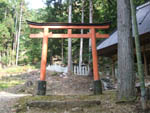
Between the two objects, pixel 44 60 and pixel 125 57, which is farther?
pixel 44 60

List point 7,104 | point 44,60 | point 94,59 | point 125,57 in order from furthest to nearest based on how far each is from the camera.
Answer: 1. point 94,59
2. point 44,60
3. point 7,104
4. point 125,57

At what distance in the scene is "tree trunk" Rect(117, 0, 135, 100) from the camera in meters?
3.68

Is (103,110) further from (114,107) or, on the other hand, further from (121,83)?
(121,83)

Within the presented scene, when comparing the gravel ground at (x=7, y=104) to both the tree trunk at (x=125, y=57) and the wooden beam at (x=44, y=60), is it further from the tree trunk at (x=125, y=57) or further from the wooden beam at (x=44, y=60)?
the tree trunk at (x=125, y=57)

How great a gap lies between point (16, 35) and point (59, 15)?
491 inches

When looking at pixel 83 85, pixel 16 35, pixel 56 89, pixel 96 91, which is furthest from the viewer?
pixel 16 35

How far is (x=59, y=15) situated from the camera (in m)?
16.7

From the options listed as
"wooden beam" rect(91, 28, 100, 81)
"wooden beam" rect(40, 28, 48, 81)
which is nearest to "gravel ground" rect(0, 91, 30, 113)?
"wooden beam" rect(40, 28, 48, 81)

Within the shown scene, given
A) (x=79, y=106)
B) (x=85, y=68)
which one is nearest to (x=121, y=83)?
(x=79, y=106)

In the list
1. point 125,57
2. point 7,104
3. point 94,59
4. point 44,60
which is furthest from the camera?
point 94,59

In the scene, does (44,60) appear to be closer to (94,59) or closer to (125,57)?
(94,59)

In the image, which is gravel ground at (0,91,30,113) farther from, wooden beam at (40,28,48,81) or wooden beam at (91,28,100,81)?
wooden beam at (91,28,100,81)

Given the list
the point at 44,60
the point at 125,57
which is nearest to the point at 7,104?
the point at 44,60

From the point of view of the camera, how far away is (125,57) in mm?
3785
